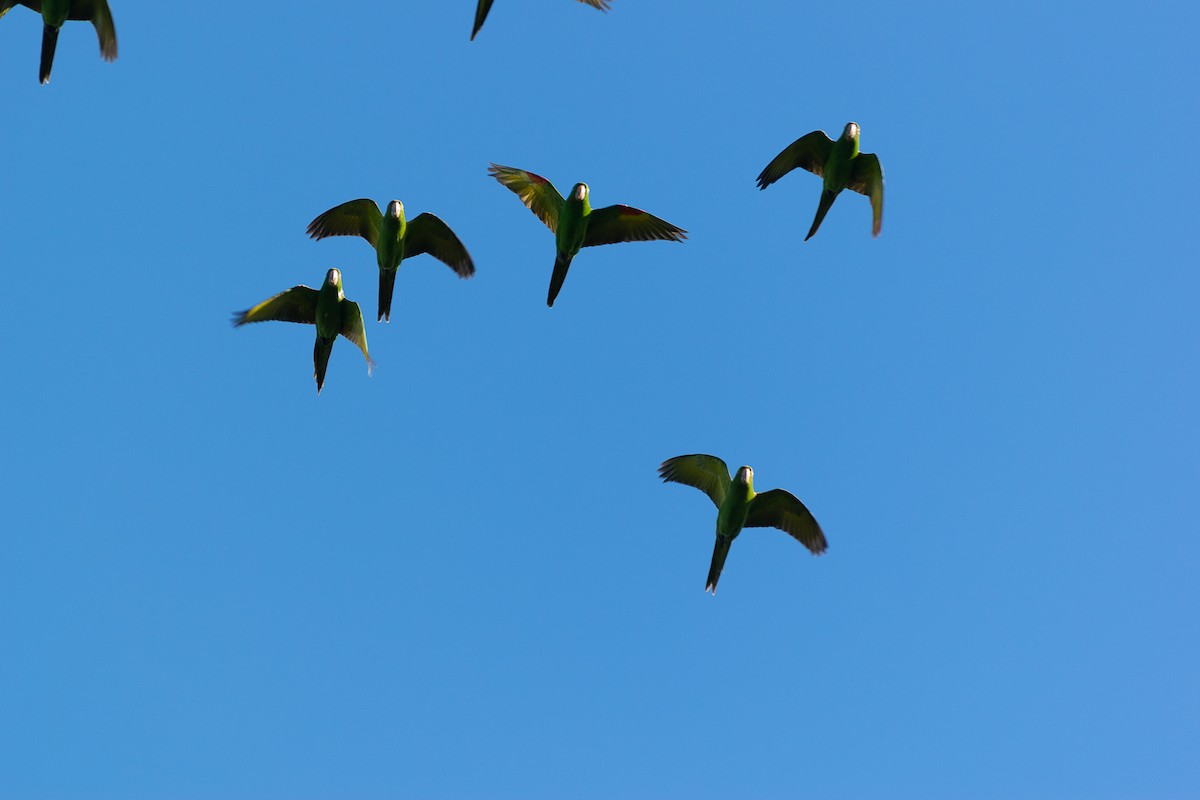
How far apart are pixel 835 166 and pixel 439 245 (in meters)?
6.09

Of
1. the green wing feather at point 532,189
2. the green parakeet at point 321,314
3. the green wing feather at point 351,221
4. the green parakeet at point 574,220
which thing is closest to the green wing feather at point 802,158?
the green parakeet at point 574,220

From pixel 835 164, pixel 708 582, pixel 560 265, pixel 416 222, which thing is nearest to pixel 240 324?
pixel 416 222

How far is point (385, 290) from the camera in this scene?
14.5 m

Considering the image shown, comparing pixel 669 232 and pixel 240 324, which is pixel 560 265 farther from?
pixel 240 324

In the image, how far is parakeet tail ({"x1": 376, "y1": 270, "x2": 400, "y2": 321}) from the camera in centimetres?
1440

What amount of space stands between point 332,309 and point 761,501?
6.77 metres

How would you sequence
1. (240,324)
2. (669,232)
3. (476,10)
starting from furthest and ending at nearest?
1. (669,232)
2. (240,324)
3. (476,10)

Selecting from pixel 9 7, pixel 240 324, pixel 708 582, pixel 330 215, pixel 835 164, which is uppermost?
pixel 835 164

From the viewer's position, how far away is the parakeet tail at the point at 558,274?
14.4 meters

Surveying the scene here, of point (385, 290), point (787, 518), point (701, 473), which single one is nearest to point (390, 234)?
point (385, 290)

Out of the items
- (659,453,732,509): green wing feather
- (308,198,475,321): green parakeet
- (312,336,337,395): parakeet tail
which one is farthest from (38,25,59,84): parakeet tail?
(659,453,732,509): green wing feather

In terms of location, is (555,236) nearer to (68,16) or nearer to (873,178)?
(873,178)

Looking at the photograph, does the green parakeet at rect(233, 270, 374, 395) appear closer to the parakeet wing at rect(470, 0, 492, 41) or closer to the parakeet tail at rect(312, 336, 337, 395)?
the parakeet tail at rect(312, 336, 337, 395)

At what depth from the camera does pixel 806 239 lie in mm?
14922
